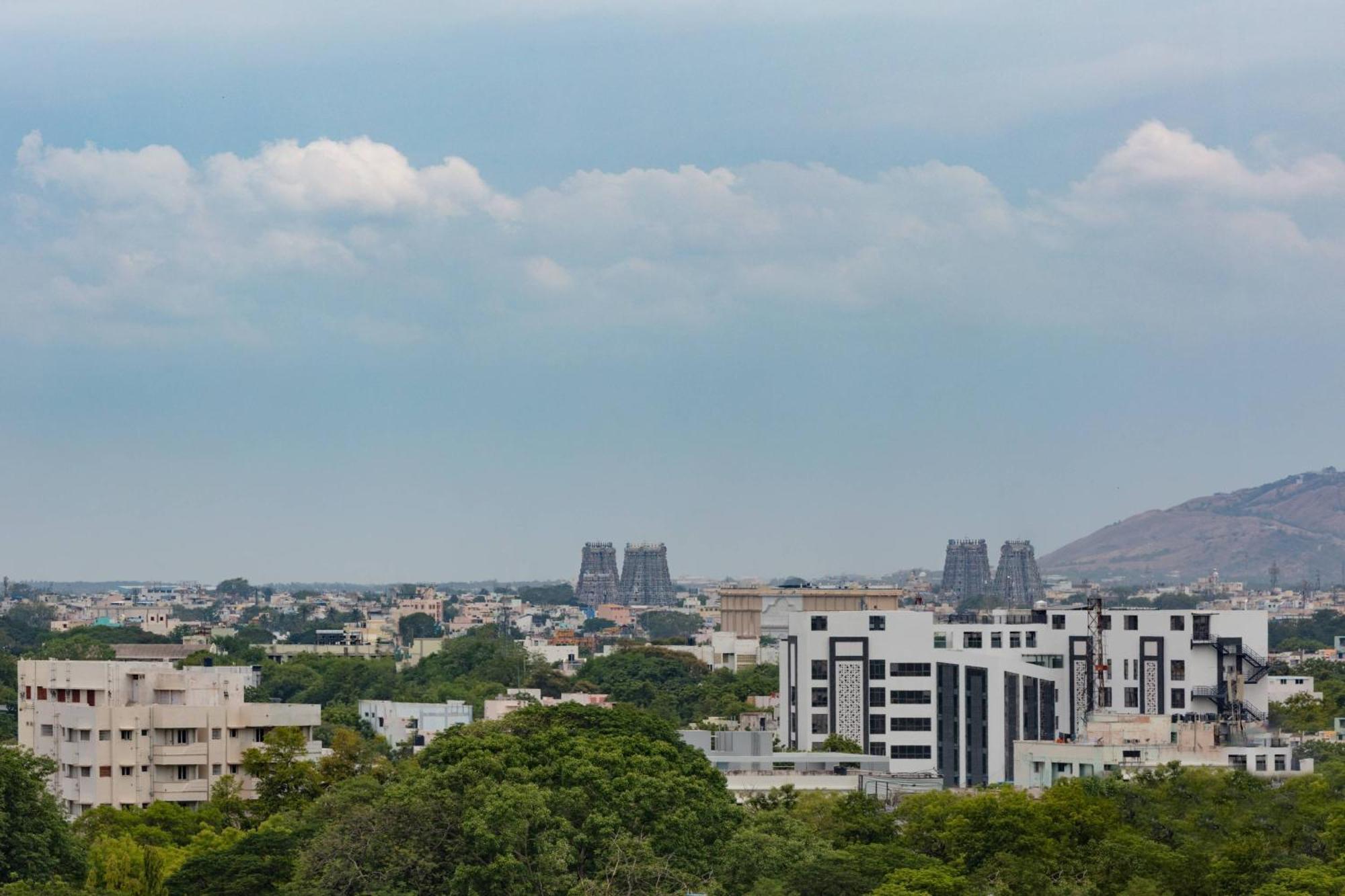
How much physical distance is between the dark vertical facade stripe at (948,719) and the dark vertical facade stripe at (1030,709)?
2.47 metres

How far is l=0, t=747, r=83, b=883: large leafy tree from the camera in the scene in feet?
156

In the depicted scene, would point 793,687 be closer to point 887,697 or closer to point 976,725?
point 887,697

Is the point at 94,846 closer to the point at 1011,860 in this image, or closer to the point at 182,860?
the point at 182,860

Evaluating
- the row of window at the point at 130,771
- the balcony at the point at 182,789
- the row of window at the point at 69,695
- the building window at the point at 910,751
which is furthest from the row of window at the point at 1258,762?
the row of window at the point at 69,695

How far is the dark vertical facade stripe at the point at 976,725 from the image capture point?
81688 millimetres

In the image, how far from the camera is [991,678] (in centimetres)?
8238

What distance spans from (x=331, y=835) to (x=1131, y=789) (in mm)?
19437

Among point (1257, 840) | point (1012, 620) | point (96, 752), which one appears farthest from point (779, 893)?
point (1012, 620)

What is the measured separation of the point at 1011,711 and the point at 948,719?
2254 millimetres

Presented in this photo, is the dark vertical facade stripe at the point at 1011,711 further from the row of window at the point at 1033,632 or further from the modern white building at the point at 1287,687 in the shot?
the modern white building at the point at 1287,687

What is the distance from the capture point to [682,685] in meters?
142

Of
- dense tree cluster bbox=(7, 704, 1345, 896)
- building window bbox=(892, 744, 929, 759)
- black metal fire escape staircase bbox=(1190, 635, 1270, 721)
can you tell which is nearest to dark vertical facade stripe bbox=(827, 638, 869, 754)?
building window bbox=(892, 744, 929, 759)

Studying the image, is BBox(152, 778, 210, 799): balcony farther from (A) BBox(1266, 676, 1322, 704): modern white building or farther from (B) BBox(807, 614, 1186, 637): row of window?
(A) BBox(1266, 676, 1322, 704): modern white building

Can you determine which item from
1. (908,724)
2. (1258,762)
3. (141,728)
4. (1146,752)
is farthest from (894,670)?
(141,728)
